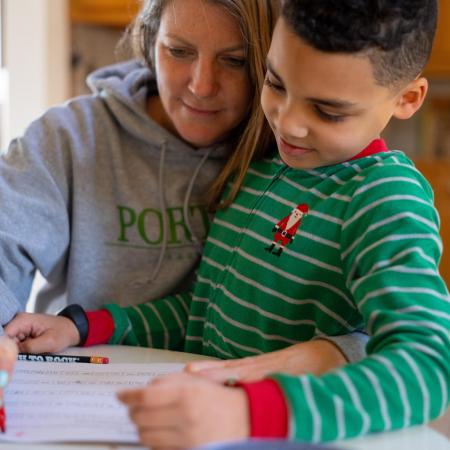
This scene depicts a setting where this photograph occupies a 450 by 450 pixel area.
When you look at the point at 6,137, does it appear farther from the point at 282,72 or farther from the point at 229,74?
the point at 282,72

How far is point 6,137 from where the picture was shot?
10.2 ft

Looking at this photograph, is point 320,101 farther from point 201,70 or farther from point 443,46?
point 443,46

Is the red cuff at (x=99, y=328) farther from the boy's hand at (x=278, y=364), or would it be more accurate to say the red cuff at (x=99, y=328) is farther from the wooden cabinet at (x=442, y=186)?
the wooden cabinet at (x=442, y=186)

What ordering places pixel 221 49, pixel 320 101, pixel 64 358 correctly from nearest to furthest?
pixel 320 101 < pixel 64 358 < pixel 221 49

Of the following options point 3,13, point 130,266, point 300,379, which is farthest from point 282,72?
point 3,13

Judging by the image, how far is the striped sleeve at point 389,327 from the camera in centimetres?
69

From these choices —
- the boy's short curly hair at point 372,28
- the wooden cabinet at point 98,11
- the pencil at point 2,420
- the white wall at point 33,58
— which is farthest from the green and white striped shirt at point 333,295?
the wooden cabinet at point 98,11

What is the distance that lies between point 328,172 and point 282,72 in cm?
17

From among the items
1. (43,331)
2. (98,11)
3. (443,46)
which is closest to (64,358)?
(43,331)

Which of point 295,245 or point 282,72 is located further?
point 295,245

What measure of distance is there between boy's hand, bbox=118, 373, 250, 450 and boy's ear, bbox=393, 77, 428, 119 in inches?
17.5

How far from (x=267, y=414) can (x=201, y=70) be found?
0.60 meters

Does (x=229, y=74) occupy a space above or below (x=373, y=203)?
above

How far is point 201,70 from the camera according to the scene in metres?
1.13
